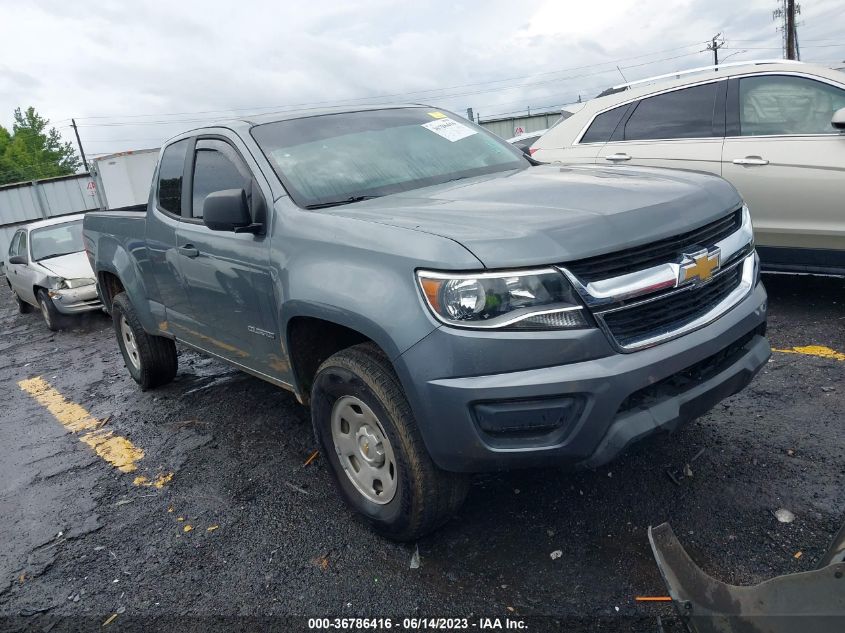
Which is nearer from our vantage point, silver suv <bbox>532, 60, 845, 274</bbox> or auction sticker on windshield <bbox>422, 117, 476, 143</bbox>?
auction sticker on windshield <bbox>422, 117, 476, 143</bbox>

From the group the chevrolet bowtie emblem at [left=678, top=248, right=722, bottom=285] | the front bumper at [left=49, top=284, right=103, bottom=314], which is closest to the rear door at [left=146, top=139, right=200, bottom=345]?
the chevrolet bowtie emblem at [left=678, top=248, right=722, bottom=285]

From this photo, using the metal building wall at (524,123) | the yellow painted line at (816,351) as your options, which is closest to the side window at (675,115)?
the yellow painted line at (816,351)

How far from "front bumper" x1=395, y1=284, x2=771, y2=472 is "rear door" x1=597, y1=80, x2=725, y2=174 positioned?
3.31 metres

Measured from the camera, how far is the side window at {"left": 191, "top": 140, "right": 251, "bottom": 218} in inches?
140

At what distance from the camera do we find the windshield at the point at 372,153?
3.25 m

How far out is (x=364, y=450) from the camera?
9.33 ft

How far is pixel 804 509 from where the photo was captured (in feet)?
8.99

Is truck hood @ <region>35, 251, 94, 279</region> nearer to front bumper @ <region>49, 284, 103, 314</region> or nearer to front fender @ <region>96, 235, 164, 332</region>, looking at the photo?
front bumper @ <region>49, 284, 103, 314</region>

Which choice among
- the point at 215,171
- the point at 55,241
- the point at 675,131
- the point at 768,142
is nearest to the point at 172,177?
the point at 215,171

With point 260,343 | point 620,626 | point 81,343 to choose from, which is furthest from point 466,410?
point 81,343

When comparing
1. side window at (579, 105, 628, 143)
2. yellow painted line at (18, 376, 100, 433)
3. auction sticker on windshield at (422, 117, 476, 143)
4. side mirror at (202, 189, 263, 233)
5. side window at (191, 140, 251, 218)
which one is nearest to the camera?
side mirror at (202, 189, 263, 233)

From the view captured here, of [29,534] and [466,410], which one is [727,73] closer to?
[466,410]

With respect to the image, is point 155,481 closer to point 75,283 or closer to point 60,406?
point 60,406

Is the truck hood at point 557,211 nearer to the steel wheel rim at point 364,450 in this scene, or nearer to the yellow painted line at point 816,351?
the steel wheel rim at point 364,450
